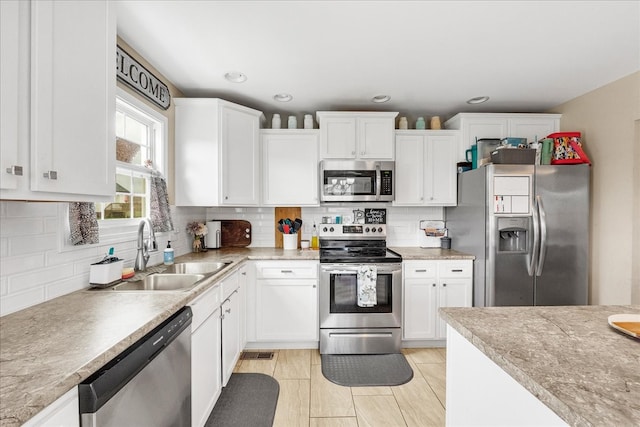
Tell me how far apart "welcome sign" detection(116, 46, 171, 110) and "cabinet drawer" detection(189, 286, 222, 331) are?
4.94ft

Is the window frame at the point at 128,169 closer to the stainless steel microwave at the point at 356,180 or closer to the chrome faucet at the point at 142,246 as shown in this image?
the chrome faucet at the point at 142,246

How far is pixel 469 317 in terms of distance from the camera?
1.20m

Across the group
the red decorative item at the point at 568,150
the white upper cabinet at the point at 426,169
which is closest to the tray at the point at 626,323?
the red decorative item at the point at 568,150

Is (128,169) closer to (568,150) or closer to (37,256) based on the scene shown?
(37,256)

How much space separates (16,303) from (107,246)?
2.10 feet

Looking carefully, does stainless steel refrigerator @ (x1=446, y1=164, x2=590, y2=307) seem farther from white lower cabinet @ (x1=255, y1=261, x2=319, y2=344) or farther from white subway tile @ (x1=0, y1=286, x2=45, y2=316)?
white subway tile @ (x1=0, y1=286, x2=45, y2=316)

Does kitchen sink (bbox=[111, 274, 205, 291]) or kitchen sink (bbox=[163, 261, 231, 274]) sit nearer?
kitchen sink (bbox=[111, 274, 205, 291])

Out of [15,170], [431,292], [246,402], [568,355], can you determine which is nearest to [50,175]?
[15,170]

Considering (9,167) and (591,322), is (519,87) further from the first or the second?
(9,167)

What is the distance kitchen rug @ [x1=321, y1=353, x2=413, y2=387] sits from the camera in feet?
7.80

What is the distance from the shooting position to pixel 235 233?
3.51 m

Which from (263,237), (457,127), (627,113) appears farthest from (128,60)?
(627,113)

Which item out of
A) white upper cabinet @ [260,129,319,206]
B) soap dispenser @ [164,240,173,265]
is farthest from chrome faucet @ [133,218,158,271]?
white upper cabinet @ [260,129,319,206]

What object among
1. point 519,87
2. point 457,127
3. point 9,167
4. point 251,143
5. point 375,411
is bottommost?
point 375,411
